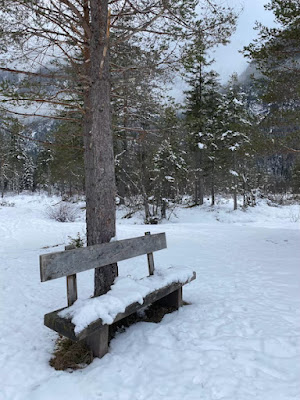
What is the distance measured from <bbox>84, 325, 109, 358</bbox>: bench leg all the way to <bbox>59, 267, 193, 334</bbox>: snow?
0.22 meters

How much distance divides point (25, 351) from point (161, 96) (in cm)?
554

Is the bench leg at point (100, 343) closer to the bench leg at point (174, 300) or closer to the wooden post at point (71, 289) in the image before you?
the wooden post at point (71, 289)

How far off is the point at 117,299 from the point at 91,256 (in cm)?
61

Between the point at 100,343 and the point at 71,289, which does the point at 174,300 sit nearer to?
the point at 100,343

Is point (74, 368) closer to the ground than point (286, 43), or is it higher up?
closer to the ground

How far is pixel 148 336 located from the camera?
343 centimetres

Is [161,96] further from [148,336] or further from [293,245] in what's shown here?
[293,245]

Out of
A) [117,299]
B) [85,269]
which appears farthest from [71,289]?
[117,299]

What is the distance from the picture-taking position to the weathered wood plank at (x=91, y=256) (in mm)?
2881

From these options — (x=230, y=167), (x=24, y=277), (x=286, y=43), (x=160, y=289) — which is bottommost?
(x=24, y=277)

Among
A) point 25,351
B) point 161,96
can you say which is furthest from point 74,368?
point 161,96

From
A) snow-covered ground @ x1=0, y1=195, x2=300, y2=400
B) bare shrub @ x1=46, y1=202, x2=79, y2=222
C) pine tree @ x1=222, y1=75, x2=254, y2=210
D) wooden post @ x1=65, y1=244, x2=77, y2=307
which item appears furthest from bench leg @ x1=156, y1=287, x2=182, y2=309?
pine tree @ x1=222, y1=75, x2=254, y2=210

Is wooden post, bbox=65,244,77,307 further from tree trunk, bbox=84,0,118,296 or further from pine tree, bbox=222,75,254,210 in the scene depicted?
pine tree, bbox=222,75,254,210

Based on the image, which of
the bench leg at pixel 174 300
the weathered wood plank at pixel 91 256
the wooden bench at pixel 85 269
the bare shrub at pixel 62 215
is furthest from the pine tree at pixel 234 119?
the wooden bench at pixel 85 269
